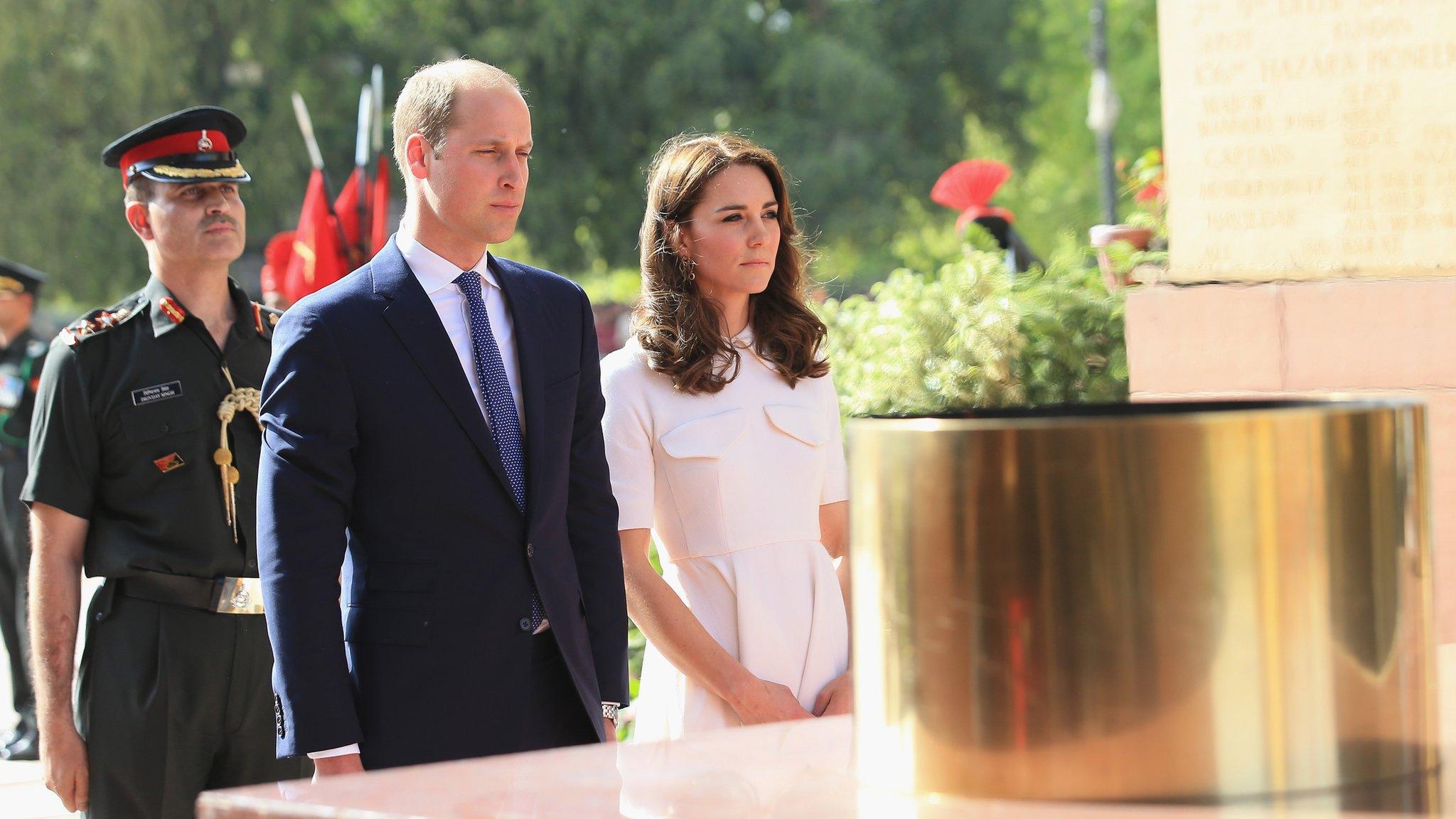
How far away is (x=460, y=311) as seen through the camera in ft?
9.55

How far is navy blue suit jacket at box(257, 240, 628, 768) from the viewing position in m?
2.65

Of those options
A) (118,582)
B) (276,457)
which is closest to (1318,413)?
(276,457)

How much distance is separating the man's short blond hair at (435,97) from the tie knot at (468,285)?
0.21 metres

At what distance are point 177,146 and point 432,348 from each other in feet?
5.05

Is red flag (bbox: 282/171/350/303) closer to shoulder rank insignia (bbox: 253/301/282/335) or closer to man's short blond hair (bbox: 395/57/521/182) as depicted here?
shoulder rank insignia (bbox: 253/301/282/335)

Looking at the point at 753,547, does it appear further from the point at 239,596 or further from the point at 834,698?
the point at 239,596

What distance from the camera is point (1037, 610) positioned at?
98 cm

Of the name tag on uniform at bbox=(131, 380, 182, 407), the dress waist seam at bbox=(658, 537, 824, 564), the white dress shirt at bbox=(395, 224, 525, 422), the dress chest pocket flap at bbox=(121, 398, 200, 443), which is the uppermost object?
the white dress shirt at bbox=(395, 224, 525, 422)

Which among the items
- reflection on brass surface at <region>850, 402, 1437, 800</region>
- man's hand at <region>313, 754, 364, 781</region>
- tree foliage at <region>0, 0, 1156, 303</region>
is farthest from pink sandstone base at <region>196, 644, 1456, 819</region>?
tree foliage at <region>0, 0, 1156, 303</region>

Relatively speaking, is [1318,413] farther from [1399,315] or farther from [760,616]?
[1399,315]

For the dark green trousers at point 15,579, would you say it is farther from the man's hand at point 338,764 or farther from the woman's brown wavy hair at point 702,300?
the man's hand at point 338,764

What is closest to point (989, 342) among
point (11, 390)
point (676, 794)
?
point (11, 390)

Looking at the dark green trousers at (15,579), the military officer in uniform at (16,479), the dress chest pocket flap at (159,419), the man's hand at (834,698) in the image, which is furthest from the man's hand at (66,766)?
the dark green trousers at (15,579)

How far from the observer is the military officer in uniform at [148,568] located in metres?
3.52
